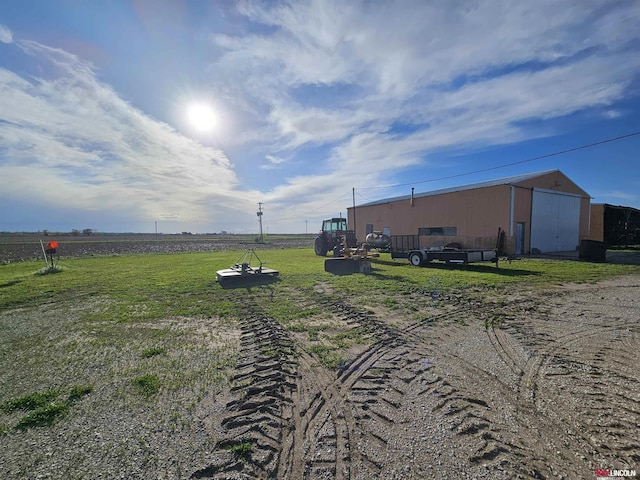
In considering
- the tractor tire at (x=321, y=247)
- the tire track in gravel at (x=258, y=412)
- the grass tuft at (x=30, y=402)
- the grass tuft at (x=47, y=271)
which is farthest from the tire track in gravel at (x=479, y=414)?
the grass tuft at (x=47, y=271)

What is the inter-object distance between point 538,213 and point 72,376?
26.5m

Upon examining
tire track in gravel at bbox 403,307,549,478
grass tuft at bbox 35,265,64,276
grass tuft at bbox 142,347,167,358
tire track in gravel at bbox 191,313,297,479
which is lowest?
grass tuft at bbox 35,265,64,276

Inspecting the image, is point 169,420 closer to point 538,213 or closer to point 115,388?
point 115,388

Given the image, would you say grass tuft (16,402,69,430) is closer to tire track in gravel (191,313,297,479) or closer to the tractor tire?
tire track in gravel (191,313,297,479)

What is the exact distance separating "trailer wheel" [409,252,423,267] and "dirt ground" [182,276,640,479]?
31.3 feet

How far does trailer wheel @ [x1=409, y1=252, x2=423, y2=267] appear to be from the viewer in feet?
49.7

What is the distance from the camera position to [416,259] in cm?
1534

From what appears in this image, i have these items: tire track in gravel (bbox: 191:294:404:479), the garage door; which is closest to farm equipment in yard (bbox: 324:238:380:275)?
tire track in gravel (bbox: 191:294:404:479)

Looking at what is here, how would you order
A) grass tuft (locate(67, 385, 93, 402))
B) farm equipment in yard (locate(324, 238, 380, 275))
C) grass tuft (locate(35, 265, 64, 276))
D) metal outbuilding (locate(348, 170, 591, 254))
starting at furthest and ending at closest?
metal outbuilding (locate(348, 170, 591, 254)) → grass tuft (locate(35, 265, 64, 276)) → farm equipment in yard (locate(324, 238, 380, 275)) → grass tuft (locate(67, 385, 93, 402))

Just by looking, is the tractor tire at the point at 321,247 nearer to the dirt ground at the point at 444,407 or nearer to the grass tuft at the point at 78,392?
the dirt ground at the point at 444,407

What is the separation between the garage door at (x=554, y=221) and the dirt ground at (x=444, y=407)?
18689mm

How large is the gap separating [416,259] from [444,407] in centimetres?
1287

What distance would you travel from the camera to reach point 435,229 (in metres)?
24.1

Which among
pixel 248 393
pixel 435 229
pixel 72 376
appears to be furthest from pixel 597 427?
pixel 435 229
